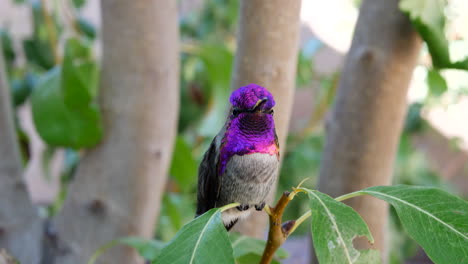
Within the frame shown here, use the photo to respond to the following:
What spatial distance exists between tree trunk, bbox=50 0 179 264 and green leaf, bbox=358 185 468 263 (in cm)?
45

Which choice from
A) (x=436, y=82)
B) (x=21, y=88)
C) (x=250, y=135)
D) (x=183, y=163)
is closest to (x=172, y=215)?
(x=183, y=163)

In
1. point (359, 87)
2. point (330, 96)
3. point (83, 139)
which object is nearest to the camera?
point (359, 87)

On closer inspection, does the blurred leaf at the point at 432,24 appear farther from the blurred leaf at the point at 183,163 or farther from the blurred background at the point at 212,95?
the blurred leaf at the point at 183,163

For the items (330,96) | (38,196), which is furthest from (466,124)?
(38,196)

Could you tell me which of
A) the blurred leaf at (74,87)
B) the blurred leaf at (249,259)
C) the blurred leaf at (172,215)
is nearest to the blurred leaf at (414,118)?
the blurred leaf at (172,215)

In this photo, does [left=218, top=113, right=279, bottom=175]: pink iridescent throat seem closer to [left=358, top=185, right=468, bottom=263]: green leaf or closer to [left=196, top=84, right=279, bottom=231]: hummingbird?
[left=196, top=84, right=279, bottom=231]: hummingbird

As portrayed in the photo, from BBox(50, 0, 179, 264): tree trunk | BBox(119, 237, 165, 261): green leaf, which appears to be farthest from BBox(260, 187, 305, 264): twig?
BBox(50, 0, 179, 264): tree trunk

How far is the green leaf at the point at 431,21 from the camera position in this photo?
0.49 m

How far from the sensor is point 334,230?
0.29 meters

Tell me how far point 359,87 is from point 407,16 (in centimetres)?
11

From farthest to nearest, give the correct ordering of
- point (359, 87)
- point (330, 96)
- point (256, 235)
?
point (330, 96), point (359, 87), point (256, 235)

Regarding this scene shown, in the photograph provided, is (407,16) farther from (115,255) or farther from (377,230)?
(115,255)

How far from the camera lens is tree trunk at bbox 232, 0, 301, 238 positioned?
1.27 ft

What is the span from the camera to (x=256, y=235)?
1.62ft
